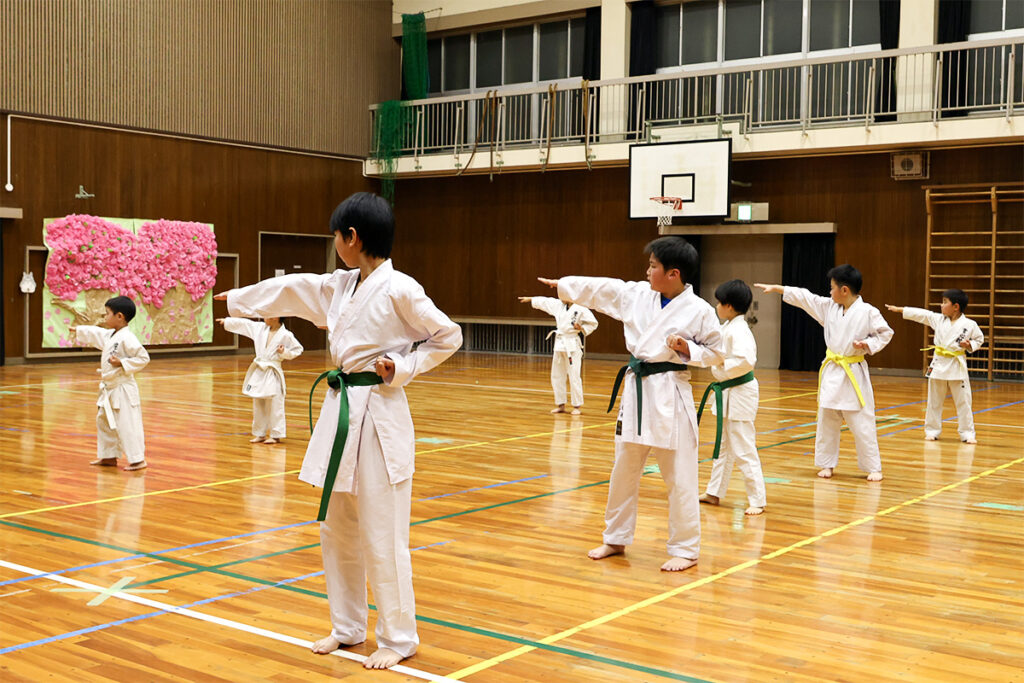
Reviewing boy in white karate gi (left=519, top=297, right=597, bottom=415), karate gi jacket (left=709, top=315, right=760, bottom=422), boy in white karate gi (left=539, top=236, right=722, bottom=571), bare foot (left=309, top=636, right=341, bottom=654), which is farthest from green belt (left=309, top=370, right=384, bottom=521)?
boy in white karate gi (left=519, top=297, right=597, bottom=415)

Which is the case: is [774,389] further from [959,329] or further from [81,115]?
[81,115]

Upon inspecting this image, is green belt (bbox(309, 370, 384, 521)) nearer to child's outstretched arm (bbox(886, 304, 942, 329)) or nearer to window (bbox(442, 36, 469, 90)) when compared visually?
child's outstretched arm (bbox(886, 304, 942, 329))

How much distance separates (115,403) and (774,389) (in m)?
8.93

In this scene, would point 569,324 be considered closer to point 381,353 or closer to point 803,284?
point 803,284

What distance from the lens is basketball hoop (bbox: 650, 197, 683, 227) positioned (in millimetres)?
16375

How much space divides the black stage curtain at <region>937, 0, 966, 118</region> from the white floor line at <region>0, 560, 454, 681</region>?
14.0 meters

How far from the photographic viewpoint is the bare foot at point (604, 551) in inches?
194

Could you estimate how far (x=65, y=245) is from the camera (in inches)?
628

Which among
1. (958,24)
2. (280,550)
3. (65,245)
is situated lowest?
(280,550)

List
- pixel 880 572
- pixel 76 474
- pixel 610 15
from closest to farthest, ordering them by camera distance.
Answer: pixel 880 572 → pixel 76 474 → pixel 610 15

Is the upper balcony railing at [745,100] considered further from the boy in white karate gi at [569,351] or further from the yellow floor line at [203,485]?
the yellow floor line at [203,485]

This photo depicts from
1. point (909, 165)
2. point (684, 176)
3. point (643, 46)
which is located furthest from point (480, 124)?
point (909, 165)

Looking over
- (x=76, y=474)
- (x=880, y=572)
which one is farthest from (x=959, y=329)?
(x=76, y=474)

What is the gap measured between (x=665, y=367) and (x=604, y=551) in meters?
0.93
